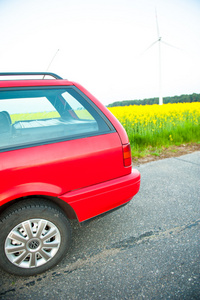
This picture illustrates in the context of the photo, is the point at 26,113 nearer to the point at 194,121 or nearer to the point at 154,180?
the point at 154,180

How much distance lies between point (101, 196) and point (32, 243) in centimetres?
72

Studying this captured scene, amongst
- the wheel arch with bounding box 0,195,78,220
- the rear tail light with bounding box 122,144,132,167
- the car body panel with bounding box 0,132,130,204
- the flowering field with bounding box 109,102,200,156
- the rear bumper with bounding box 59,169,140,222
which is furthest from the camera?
the flowering field with bounding box 109,102,200,156

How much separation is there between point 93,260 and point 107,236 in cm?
38

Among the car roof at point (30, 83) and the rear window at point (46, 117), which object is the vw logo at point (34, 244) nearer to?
the rear window at point (46, 117)

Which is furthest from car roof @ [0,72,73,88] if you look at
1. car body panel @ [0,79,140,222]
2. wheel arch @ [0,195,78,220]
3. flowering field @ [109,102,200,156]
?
flowering field @ [109,102,200,156]

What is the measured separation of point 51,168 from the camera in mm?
1675

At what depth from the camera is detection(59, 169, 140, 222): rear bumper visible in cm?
→ 182

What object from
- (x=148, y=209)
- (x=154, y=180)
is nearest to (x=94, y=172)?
(x=148, y=209)

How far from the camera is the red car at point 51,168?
1.62 metres

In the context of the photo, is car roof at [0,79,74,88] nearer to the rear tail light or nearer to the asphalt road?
the rear tail light

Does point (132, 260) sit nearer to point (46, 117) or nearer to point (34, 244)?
point (34, 244)

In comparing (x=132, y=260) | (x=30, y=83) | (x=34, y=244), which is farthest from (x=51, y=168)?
(x=132, y=260)

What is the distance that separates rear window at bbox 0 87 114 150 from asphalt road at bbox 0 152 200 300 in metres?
1.20

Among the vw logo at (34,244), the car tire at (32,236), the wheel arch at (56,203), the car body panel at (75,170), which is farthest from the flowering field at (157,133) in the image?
the vw logo at (34,244)
